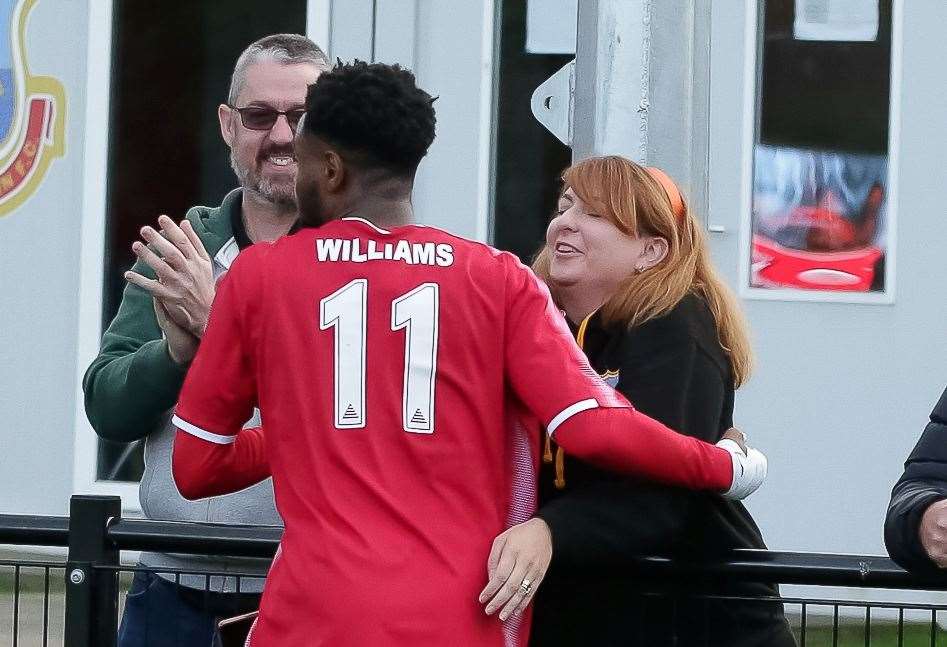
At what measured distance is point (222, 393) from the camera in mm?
2424

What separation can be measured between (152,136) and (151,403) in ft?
17.9

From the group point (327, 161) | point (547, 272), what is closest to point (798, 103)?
point (547, 272)

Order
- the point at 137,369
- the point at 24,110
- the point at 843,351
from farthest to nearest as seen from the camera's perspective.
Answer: the point at 24,110, the point at 843,351, the point at 137,369

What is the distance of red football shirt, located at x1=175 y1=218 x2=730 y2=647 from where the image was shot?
2.29 metres

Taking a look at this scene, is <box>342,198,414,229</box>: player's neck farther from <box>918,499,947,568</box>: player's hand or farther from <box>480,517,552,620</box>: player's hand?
<box>918,499,947,568</box>: player's hand

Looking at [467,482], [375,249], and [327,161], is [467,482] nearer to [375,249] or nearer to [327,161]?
[375,249]

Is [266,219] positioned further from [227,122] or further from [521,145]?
[521,145]

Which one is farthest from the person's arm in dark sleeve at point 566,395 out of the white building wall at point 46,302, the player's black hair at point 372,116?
the white building wall at point 46,302

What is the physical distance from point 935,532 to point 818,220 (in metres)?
5.04

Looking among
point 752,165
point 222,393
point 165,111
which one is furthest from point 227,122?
point 165,111

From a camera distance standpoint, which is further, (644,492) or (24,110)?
(24,110)

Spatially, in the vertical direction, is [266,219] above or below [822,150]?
below

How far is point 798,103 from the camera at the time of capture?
7594 millimetres

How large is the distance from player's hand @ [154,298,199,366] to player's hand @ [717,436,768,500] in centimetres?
99
